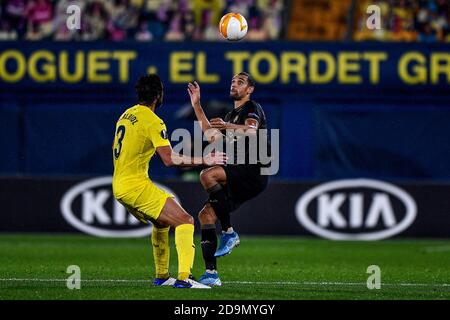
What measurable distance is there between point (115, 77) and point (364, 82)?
14.9ft

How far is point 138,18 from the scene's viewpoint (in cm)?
2164

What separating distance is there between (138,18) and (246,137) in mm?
10941

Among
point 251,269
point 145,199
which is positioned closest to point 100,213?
point 251,269

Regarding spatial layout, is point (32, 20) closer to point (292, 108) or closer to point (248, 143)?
point (292, 108)

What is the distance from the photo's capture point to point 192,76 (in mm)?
19609

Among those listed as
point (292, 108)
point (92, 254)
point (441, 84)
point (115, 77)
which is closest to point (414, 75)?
point (441, 84)

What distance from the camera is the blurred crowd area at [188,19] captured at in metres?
21.1

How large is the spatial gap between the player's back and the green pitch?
106 centimetres

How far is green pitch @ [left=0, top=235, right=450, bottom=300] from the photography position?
10.1 meters
